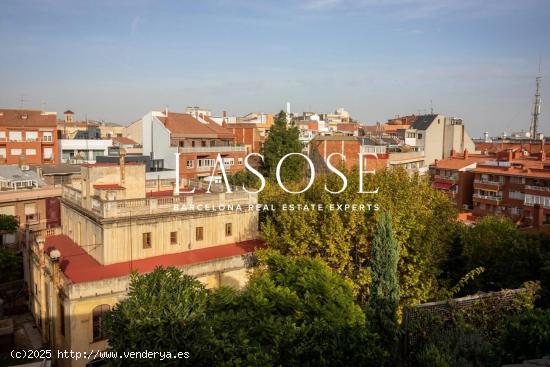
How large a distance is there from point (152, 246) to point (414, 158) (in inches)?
2048

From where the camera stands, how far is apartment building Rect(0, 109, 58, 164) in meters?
56.0

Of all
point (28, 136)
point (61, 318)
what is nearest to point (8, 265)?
point (61, 318)

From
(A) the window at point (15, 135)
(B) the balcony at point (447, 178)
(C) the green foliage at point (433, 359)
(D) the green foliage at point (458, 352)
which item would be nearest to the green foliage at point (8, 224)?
(A) the window at point (15, 135)

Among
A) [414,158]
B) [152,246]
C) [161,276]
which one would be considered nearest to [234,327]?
[161,276]

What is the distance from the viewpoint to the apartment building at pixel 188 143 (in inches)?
2138

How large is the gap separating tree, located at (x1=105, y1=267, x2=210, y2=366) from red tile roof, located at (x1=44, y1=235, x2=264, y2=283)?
29.6 feet

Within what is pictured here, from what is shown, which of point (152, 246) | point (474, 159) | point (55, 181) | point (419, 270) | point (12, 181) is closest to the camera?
point (419, 270)

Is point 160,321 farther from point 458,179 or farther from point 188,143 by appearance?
point 458,179

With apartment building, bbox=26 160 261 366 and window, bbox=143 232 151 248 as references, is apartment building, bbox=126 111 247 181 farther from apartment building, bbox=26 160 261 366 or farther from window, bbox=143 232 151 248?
window, bbox=143 232 151 248

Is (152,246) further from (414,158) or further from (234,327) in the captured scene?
(414,158)

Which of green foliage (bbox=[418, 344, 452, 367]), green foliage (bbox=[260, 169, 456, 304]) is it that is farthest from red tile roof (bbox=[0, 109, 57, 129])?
green foliage (bbox=[418, 344, 452, 367])

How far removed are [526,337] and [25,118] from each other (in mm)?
59735

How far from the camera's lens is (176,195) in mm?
27531

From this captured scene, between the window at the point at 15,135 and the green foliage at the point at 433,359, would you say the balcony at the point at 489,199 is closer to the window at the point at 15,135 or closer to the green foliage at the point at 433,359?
the green foliage at the point at 433,359
